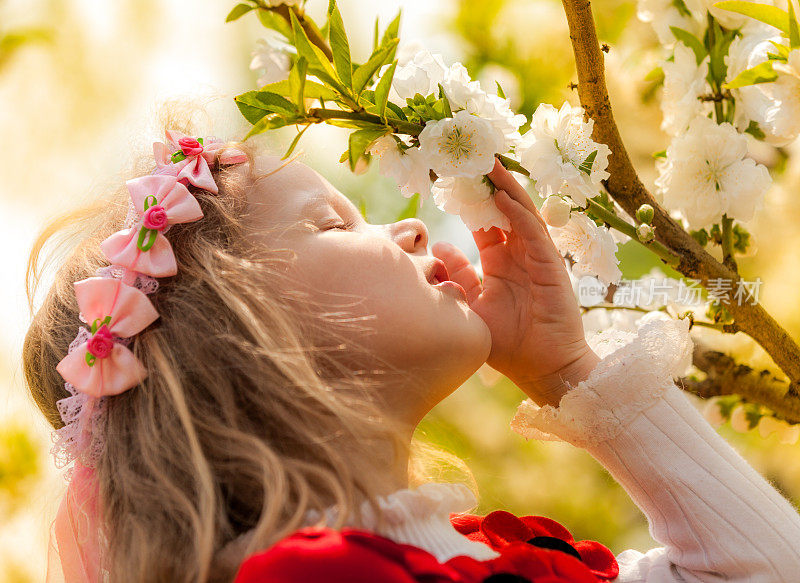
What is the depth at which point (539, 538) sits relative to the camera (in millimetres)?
722

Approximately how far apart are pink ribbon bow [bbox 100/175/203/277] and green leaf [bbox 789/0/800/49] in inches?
21.2

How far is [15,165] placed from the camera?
3.75ft

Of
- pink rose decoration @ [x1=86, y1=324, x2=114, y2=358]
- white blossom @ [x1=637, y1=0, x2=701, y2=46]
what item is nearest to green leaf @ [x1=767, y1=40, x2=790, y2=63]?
white blossom @ [x1=637, y1=0, x2=701, y2=46]

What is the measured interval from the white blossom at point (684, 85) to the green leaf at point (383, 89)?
38cm

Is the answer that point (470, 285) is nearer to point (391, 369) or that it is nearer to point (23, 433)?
point (391, 369)

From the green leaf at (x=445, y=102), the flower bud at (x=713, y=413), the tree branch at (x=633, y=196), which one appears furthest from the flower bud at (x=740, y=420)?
the green leaf at (x=445, y=102)

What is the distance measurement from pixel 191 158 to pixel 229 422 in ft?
0.83

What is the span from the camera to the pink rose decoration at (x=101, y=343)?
0.63 metres

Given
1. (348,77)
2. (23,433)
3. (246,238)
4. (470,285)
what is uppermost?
(348,77)

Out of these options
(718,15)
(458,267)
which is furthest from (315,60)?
(718,15)

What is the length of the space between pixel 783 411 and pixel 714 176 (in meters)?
0.29

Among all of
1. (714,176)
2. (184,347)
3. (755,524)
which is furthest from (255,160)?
(755,524)

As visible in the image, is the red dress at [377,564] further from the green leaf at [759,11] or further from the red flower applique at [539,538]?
the green leaf at [759,11]

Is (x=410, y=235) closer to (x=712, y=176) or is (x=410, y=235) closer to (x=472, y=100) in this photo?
(x=472, y=100)
